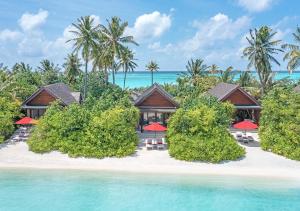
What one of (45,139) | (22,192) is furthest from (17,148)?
(22,192)

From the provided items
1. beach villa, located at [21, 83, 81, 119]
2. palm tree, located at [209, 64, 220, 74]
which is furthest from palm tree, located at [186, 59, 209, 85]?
beach villa, located at [21, 83, 81, 119]

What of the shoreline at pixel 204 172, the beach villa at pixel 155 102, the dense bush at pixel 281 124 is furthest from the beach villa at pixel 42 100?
the dense bush at pixel 281 124

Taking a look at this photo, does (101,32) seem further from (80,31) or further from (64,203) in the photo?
(64,203)

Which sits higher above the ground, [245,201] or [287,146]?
[287,146]

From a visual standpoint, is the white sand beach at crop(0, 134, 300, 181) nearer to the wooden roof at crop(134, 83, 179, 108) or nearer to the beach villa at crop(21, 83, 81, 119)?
the wooden roof at crop(134, 83, 179, 108)

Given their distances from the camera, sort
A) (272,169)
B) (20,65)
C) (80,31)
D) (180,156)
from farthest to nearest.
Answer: (20,65) → (80,31) → (180,156) → (272,169)

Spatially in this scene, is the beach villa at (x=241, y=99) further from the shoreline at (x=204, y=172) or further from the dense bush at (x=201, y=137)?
the shoreline at (x=204, y=172)
